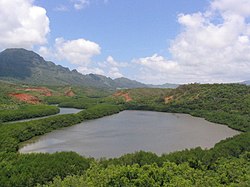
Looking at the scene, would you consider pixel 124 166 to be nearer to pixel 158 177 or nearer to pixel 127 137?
pixel 158 177

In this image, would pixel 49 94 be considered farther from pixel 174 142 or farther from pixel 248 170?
pixel 248 170

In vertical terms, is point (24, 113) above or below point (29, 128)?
above

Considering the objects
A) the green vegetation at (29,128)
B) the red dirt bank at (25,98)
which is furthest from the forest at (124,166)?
the red dirt bank at (25,98)

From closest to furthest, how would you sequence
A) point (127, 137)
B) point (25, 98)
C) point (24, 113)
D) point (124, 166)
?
point (124, 166)
point (127, 137)
point (24, 113)
point (25, 98)

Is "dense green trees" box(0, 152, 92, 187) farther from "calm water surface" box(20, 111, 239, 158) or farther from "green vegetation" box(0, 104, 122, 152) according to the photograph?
"green vegetation" box(0, 104, 122, 152)

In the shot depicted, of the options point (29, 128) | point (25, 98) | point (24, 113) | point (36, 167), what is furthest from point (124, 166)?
point (25, 98)

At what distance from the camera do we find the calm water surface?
40.0 m

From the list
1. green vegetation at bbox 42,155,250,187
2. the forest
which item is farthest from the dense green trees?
green vegetation at bbox 42,155,250,187

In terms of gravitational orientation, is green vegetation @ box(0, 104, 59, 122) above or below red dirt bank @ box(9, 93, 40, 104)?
below

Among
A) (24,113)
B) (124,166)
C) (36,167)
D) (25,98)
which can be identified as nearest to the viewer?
(124,166)

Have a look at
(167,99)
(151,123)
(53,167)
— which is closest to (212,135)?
(151,123)

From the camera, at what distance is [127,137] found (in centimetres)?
4797

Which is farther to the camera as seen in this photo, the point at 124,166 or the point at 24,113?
the point at 24,113

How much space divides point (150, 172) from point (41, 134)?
1186 inches
